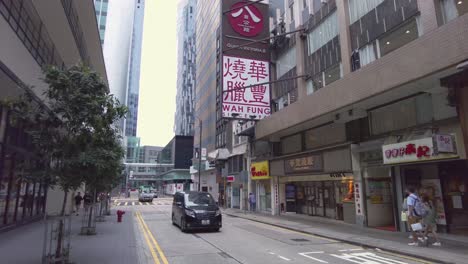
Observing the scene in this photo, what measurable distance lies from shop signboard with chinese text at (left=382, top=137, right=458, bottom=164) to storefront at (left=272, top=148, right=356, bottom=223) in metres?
3.62

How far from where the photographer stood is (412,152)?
1285 cm

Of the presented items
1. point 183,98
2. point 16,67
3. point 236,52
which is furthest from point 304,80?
point 183,98

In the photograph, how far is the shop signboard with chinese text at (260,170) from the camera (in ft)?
87.5

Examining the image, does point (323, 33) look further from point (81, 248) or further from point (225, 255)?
point (81, 248)

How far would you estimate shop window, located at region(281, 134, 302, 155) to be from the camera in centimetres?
2325

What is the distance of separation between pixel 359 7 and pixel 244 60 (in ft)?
25.5

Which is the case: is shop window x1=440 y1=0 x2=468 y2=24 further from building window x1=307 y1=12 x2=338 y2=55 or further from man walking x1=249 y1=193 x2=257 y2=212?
man walking x1=249 y1=193 x2=257 y2=212

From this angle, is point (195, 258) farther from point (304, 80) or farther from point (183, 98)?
point (183, 98)

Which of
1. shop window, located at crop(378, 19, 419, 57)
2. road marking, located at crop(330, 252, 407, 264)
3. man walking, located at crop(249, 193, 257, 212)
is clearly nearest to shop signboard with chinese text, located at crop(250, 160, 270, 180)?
man walking, located at crop(249, 193, 257, 212)

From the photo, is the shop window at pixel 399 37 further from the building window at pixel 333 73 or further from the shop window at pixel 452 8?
the building window at pixel 333 73

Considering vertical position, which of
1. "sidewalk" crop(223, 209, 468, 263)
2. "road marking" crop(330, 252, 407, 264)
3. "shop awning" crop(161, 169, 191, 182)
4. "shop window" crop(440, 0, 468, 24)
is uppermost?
"shop window" crop(440, 0, 468, 24)

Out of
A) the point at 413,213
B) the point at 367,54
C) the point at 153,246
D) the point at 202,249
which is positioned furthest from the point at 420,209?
the point at 153,246

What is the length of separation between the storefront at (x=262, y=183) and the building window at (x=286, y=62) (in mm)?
7167

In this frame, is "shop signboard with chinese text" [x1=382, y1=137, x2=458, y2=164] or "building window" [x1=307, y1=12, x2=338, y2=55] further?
"building window" [x1=307, y1=12, x2=338, y2=55]
